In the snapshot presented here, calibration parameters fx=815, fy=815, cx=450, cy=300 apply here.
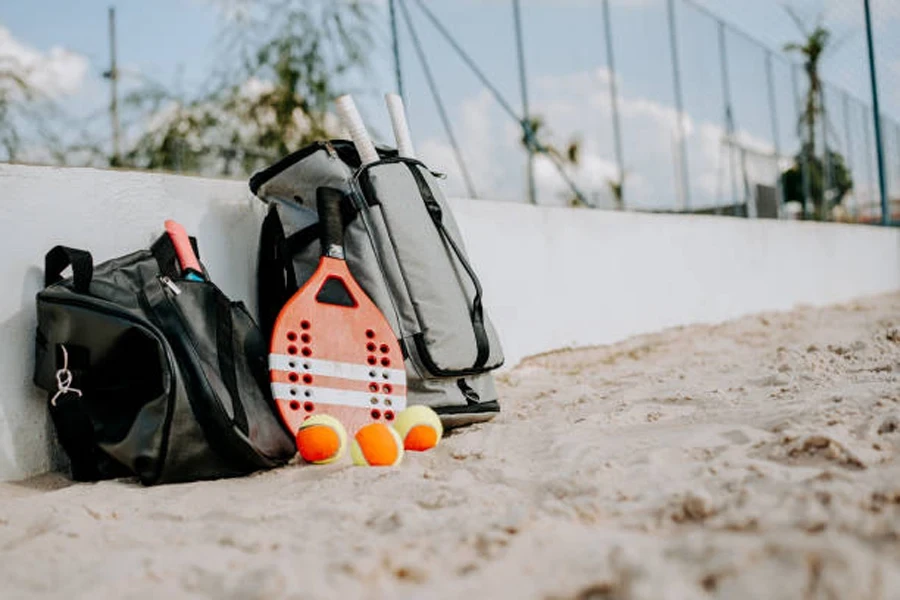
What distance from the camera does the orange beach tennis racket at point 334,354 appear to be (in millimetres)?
2102

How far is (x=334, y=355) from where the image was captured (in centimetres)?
220

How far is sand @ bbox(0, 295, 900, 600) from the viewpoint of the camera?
3.34 ft

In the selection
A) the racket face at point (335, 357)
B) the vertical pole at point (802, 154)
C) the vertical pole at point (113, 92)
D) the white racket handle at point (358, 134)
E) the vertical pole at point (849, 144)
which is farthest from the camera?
the vertical pole at point (849, 144)

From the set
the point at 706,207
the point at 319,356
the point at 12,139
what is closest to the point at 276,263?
the point at 319,356

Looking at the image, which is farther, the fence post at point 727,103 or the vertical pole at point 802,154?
the vertical pole at point 802,154

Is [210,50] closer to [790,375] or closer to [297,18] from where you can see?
[297,18]

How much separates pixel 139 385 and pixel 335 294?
23.2 inches

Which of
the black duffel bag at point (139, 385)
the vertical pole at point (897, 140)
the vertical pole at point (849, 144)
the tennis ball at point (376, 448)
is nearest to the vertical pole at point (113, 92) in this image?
the black duffel bag at point (139, 385)

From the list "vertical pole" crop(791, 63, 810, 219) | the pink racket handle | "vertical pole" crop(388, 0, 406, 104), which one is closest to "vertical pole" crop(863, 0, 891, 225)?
"vertical pole" crop(791, 63, 810, 219)

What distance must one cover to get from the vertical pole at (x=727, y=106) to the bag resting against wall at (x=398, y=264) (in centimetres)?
547

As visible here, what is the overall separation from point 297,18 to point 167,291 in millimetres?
4931

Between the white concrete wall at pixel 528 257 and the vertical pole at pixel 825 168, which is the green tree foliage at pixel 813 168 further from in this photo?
the white concrete wall at pixel 528 257

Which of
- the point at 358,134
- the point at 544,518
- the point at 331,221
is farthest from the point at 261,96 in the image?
the point at 544,518

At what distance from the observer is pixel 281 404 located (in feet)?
6.73
